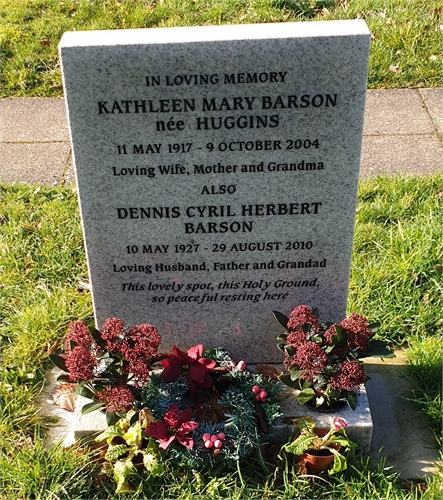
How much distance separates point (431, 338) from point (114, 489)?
171 cm

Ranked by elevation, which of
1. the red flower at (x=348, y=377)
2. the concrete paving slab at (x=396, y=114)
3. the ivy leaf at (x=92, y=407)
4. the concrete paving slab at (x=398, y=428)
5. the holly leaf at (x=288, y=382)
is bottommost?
the concrete paving slab at (x=398, y=428)

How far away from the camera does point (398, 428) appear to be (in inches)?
116

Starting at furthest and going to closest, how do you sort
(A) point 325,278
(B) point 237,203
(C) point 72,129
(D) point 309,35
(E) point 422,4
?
(E) point 422,4, (A) point 325,278, (B) point 237,203, (C) point 72,129, (D) point 309,35

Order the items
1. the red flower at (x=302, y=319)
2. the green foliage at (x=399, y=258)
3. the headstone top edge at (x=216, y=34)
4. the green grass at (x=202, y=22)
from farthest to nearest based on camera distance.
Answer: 1. the green grass at (x=202, y=22)
2. the green foliage at (x=399, y=258)
3. the red flower at (x=302, y=319)
4. the headstone top edge at (x=216, y=34)

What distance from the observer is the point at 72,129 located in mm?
2566

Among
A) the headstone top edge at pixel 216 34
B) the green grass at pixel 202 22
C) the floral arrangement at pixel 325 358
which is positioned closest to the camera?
the headstone top edge at pixel 216 34

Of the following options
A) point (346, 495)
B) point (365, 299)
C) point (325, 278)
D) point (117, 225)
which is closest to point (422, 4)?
point (365, 299)

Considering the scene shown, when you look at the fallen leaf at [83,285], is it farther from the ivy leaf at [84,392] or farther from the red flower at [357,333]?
the red flower at [357,333]

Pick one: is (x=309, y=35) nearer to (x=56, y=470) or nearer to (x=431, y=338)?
(x=431, y=338)

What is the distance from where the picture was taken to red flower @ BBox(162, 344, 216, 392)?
112 inches

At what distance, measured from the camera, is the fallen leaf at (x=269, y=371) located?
122 inches

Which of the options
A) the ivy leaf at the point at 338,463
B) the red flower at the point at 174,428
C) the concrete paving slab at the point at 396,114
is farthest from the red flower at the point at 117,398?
the concrete paving slab at the point at 396,114

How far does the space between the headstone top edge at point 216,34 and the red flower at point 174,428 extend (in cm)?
Result: 147

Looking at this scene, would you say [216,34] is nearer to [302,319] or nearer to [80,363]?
[302,319]
